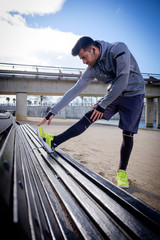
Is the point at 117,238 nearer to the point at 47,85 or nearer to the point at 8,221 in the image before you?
the point at 8,221

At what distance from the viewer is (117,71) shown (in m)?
1.51

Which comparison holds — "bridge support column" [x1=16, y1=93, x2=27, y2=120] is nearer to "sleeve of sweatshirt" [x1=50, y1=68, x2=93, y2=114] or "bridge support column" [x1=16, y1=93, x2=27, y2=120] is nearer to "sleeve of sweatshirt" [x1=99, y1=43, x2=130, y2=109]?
"sleeve of sweatshirt" [x1=50, y1=68, x2=93, y2=114]

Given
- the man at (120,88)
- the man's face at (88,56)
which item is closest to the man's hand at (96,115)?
the man at (120,88)

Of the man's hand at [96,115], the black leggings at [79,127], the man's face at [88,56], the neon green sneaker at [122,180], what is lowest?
the neon green sneaker at [122,180]

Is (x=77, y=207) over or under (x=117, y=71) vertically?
under

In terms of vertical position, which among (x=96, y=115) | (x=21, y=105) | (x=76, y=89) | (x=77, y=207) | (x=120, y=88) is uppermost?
(x=21, y=105)

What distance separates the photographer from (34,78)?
16.9 meters

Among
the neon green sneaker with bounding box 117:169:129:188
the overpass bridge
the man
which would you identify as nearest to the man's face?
the man

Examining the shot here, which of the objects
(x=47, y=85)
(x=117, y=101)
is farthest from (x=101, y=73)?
(x=47, y=85)

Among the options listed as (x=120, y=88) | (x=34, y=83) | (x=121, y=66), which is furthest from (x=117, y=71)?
(x=34, y=83)

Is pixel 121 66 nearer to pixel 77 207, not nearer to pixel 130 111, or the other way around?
pixel 130 111

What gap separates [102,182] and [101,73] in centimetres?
141

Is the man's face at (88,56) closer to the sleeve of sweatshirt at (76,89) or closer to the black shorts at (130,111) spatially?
the sleeve of sweatshirt at (76,89)

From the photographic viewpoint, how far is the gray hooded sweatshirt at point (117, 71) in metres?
1.49
